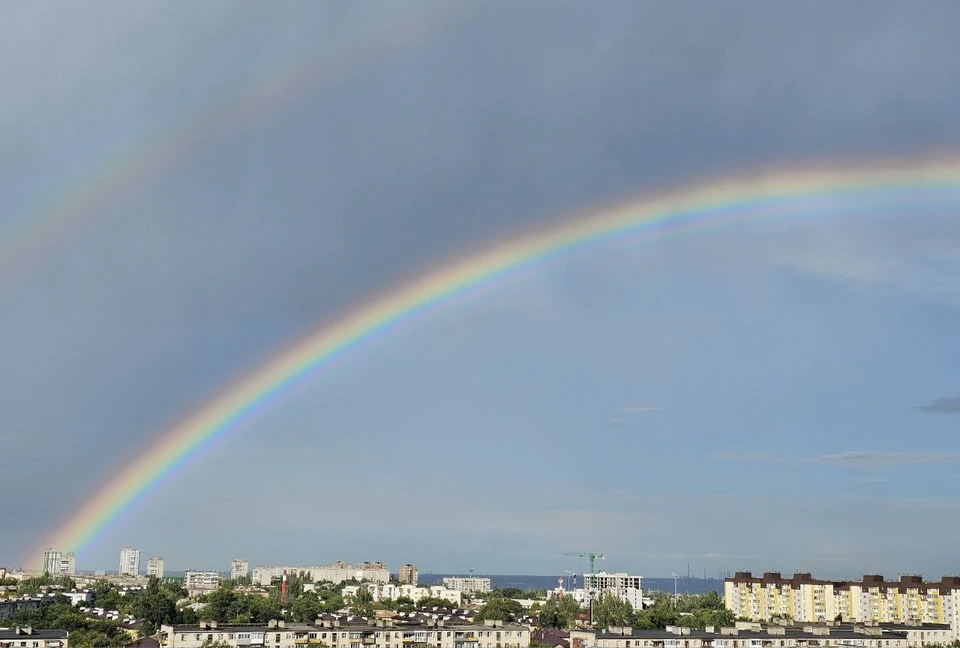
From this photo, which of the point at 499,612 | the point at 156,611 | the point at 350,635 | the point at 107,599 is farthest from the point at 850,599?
the point at 107,599

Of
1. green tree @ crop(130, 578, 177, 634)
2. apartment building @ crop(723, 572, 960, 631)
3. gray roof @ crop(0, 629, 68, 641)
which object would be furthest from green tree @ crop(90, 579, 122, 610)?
apartment building @ crop(723, 572, 960, 631)

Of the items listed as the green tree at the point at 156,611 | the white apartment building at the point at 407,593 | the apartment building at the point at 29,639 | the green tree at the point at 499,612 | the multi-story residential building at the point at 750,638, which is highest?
the apartment building at the point at 29,639

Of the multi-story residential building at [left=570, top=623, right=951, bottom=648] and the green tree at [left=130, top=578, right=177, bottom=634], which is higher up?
the multi-story residential building at [left=570, top=623, right=951, bottom=648]

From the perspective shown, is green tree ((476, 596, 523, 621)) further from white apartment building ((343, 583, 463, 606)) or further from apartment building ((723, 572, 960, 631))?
white apartment building ((343, 583, 463, 606))

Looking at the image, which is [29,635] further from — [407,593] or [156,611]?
[407,593]

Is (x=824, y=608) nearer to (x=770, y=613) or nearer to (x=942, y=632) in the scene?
(x=770, y=613)

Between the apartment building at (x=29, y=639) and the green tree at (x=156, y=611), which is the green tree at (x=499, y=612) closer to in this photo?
the green tree at (x=156, y=611)

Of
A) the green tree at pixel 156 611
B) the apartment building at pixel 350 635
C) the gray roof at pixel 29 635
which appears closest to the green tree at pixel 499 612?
the apartment building at pixel 350 635
